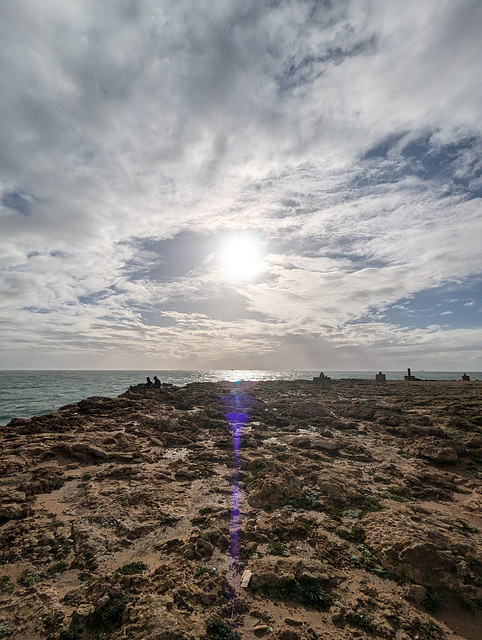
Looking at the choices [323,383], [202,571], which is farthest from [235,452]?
[323,383]

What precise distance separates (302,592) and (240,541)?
2.23 metres

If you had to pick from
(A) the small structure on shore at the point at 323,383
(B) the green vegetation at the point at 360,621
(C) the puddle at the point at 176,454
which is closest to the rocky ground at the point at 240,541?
(B) the green vegetation at the point at 360,621

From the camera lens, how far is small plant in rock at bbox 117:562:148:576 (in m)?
6.49

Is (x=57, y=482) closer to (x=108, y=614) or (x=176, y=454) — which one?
(x=176, y=454)

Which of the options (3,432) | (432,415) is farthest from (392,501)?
(3,432)

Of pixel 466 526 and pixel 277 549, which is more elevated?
pixel 466 526

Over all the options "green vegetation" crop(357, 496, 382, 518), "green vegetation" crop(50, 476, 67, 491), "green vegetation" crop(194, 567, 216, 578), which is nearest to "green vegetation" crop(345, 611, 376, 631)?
"green vegetation" crop(194, 567, 216, 578)

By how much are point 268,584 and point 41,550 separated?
5622mm

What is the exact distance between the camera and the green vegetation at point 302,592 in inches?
230

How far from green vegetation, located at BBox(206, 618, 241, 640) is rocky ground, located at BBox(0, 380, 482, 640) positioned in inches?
0.9

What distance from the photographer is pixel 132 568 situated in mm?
6652

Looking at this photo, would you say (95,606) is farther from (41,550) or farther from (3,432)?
(3,432)

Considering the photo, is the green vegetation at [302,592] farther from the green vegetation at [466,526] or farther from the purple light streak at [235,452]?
the green vegetation at [466,526]

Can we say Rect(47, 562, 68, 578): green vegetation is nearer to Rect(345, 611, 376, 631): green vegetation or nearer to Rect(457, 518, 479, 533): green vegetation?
Rect(345, 611, 376, 631): green vegetation
